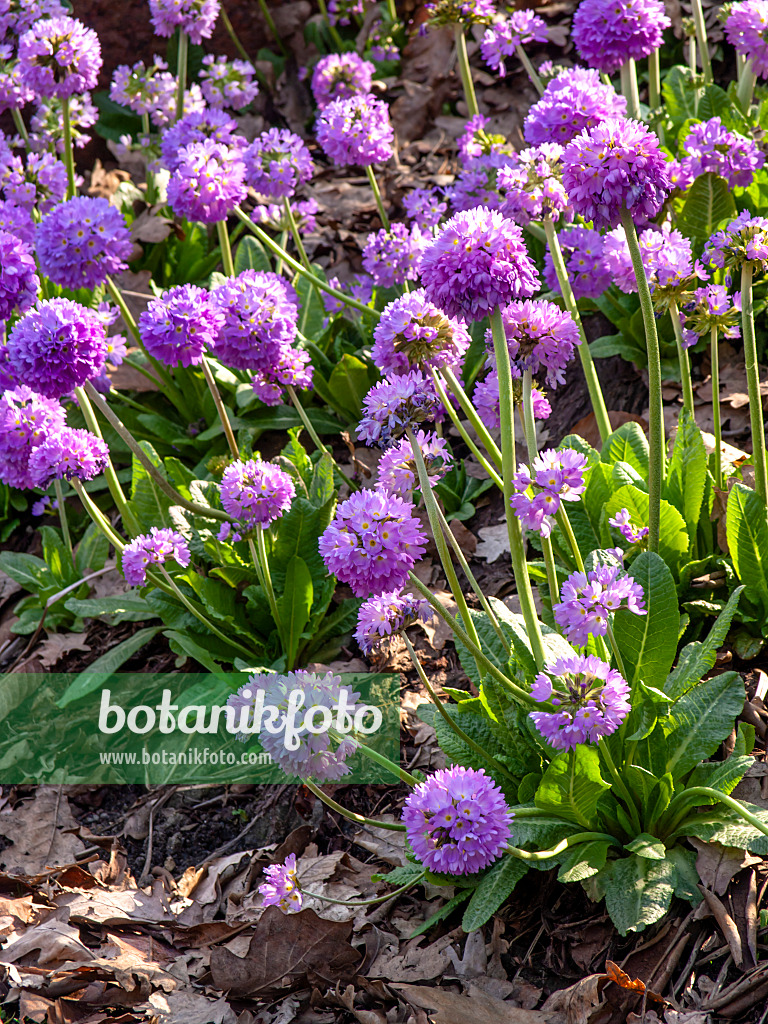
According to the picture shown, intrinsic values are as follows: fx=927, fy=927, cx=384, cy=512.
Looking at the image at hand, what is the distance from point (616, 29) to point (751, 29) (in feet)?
2.71

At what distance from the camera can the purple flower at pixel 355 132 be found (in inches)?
144

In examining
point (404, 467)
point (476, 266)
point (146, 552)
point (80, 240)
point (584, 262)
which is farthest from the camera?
point (584, 262)

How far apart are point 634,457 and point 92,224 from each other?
1920 millimetres

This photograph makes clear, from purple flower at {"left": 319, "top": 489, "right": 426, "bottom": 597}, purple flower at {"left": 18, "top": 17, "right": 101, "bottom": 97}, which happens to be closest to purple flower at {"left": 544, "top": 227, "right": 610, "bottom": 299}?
purple flower at {"left": 319, "top": 489, "right": 426, "bottom": 597}

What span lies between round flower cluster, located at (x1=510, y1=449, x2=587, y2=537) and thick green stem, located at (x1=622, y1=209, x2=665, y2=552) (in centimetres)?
39

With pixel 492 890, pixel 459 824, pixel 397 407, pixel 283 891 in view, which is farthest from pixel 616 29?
pixel 283 891

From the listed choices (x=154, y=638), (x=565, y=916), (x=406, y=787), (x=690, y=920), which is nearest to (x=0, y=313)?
(x=154, y=638)

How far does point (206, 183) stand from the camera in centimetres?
329

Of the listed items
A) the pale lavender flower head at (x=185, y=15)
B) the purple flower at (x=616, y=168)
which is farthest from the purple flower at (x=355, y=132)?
the purple flower at (x=616, y=168)

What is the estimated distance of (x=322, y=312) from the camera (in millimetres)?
4242

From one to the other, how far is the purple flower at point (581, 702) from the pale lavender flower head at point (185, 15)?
3.52 m

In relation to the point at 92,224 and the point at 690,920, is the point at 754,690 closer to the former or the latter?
the point at 690,920

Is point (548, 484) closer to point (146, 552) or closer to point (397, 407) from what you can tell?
point (397, 407)

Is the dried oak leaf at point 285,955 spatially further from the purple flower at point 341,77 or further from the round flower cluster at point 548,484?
the purple flower at point 341,77
